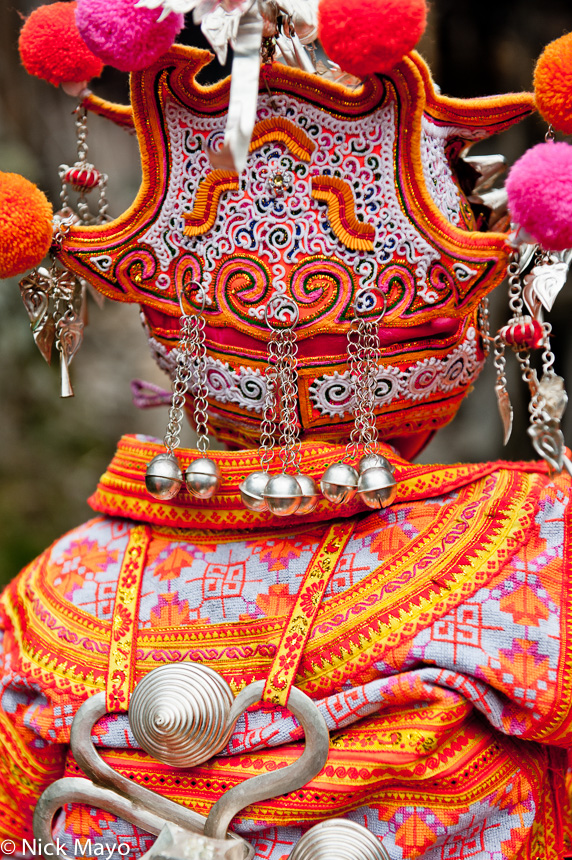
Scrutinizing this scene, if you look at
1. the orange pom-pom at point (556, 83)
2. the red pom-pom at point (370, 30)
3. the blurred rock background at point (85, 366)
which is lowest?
the blurred rock background at point (85, 366)

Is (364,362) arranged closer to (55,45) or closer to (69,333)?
(69,333)

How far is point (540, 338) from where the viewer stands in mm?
791

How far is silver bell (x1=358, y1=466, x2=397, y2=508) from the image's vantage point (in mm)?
794

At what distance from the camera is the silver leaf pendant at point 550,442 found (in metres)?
0.74

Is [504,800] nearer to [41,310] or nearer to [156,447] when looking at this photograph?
[156,447]

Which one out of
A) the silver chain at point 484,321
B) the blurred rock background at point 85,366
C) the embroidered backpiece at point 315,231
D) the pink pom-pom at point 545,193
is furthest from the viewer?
the blurred rock background at point 85,366

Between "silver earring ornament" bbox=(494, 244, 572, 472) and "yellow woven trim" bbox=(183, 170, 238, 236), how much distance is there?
0.29 m

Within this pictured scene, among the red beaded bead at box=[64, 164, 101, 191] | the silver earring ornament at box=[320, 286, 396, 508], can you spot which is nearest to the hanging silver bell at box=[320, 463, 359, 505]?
the silver earring ornament at box=[320, 286, 396, 508]

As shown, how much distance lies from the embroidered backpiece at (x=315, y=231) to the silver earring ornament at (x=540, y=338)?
4 cm

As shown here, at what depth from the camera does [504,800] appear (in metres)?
0.78

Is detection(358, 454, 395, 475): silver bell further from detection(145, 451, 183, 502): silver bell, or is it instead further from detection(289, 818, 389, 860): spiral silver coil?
detection(289, 818, 389, 860): spiral silver coil

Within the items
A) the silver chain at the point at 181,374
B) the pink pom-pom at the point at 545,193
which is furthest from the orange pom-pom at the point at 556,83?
the silver chain at the point at 181,374

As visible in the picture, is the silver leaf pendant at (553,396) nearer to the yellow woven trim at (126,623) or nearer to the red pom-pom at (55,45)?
the yellow woven trim at (126,623)

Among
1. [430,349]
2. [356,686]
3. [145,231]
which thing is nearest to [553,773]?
[356,686]
